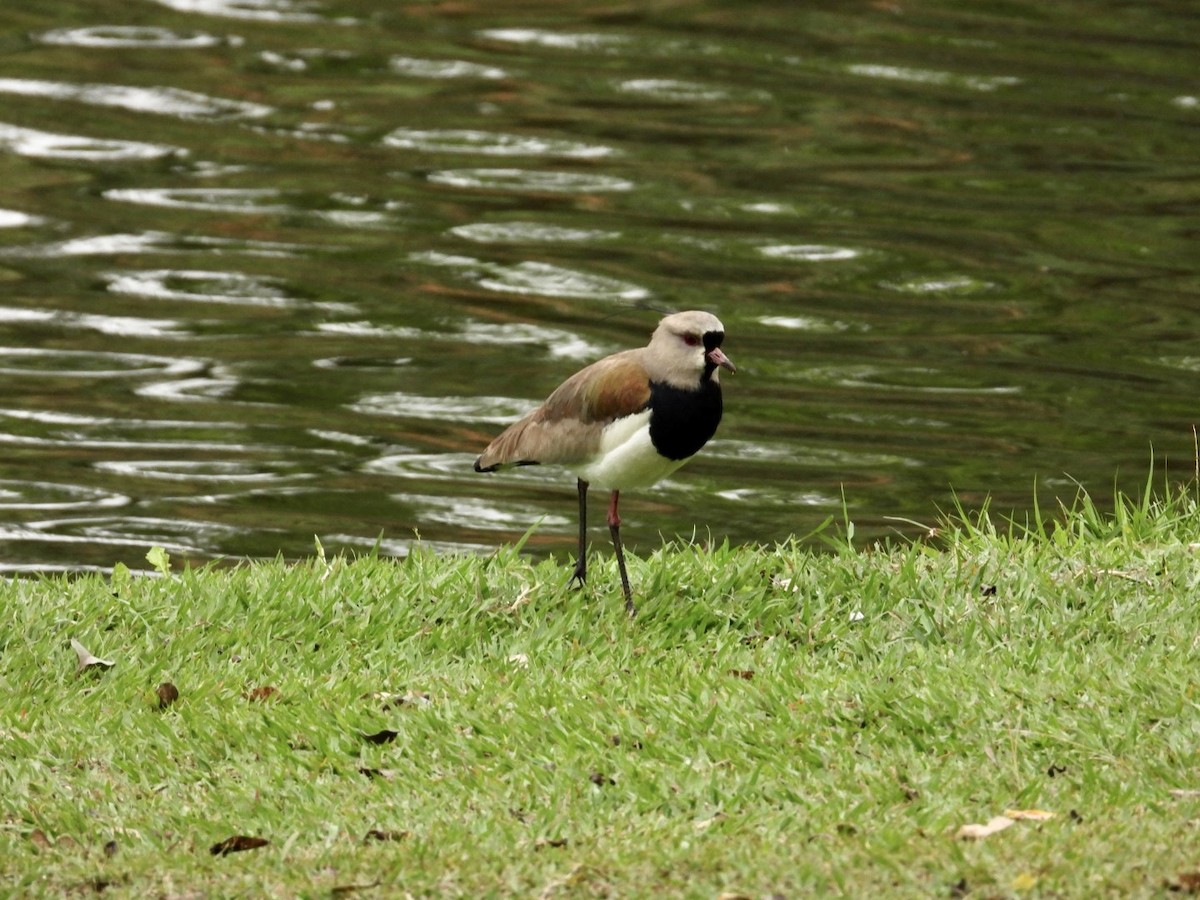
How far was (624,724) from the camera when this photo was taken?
689cm

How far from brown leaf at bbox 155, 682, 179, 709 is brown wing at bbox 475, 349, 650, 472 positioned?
5.42 feet

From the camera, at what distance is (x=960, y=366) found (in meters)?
16.0

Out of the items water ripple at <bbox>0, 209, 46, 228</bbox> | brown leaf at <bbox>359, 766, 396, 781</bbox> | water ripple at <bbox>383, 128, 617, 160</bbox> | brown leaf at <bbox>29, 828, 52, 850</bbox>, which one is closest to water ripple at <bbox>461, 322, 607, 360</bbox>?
water ripple at <bbox>383, 128, 617, 160</bbox>

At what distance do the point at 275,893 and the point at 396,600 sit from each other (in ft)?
8.46

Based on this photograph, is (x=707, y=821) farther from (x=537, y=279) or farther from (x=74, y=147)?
(x=74, y=147)

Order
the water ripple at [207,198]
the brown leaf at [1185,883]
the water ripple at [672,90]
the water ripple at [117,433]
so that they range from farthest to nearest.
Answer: the water ripple at [672,90] → the water ripple at [207,198] → the water ripple at [117,433] → the brown leaf at [1185,883]

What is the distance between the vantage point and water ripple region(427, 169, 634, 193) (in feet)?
66.0

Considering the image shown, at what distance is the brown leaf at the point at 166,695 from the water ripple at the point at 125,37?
681 inches

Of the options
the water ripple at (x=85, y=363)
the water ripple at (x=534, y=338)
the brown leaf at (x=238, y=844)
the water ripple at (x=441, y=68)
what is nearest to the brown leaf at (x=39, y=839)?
the brown leaf at (x=238, y=844)

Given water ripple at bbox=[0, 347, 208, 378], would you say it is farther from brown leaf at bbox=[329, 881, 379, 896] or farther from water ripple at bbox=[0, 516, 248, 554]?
brown leaf at bbox=[329, 881, 379, 896]

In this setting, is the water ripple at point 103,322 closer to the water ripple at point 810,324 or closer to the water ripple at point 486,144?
the water ripple at point 810,324

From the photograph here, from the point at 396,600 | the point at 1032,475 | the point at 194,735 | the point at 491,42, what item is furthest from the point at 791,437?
the point at 491,42

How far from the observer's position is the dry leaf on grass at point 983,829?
5.89 metres

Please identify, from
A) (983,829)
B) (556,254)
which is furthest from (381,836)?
(556,254)
